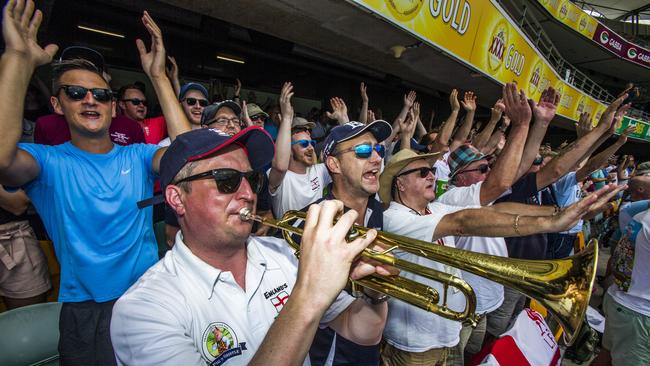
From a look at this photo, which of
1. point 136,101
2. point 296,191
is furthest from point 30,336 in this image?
point 136,101

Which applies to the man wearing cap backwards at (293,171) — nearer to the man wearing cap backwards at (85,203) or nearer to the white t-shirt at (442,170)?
the man wearing cap backwards at (85,203)

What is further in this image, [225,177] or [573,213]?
[573,213]

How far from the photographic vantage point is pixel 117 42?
25.7 ft

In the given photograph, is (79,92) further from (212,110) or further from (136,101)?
(136,101)

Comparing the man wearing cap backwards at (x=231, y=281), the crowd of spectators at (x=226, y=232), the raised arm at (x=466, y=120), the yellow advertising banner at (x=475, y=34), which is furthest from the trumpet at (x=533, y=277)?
the raised arm at (x=466, y=120)

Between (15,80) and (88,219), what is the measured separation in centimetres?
84

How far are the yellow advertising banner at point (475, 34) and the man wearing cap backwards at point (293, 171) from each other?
7.34ft

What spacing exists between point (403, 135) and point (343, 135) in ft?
10.5

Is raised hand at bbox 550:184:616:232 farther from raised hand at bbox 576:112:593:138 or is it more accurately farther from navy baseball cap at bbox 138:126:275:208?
raised hand at bbox 576:112:593:138

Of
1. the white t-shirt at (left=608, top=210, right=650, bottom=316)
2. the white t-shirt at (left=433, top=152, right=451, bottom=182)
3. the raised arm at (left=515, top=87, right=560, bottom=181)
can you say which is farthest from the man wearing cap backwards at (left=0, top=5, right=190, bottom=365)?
the white t-shirt at (left=433, top=152, right=451, bottom=182)

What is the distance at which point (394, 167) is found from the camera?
268cm

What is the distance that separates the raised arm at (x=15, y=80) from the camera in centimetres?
146

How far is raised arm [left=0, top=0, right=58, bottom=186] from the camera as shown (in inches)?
57.6

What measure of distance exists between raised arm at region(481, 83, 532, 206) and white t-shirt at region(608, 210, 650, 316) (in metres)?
1.50
